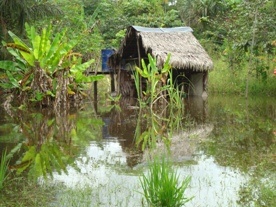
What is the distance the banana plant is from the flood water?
74.6 inches

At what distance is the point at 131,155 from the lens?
6.32m

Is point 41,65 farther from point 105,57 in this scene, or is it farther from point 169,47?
point 105,57

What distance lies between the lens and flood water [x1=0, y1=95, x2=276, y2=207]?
14.5 ft

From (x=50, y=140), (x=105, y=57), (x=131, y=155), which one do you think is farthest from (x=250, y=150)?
(x=105, y=57)

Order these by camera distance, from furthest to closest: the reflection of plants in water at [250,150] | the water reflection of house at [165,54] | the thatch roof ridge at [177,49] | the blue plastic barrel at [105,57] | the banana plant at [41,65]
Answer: the blue plastic barrel at [105,57], the water reflection of house at [165,54], the thatch roof ridge at [177,49], the banana plant at [41,65], the reflection of plants in water at [250,150]

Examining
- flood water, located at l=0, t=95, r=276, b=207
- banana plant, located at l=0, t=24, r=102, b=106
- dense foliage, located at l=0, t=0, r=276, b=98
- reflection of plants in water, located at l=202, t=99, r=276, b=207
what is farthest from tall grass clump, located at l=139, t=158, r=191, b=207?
dense foliage, located at l=0, t=0, r=276, b=98

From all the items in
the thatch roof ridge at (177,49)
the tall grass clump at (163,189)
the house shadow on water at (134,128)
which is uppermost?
the thatch roof ridge at (177,49)

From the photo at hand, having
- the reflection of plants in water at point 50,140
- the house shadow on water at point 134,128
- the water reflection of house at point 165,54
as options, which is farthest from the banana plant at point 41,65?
the water reflection of house at point 165,54

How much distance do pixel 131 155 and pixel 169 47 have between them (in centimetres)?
1016

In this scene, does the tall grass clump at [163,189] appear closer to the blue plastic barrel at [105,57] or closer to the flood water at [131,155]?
the flood water at [131,155]

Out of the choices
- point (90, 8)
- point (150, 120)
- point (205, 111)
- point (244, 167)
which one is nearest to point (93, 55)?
point (90, 8)

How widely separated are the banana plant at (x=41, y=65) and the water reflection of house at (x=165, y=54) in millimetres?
3245

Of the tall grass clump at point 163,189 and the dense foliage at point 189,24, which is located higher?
the dense foliage at point 189,24

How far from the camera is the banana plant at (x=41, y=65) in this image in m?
11.8
